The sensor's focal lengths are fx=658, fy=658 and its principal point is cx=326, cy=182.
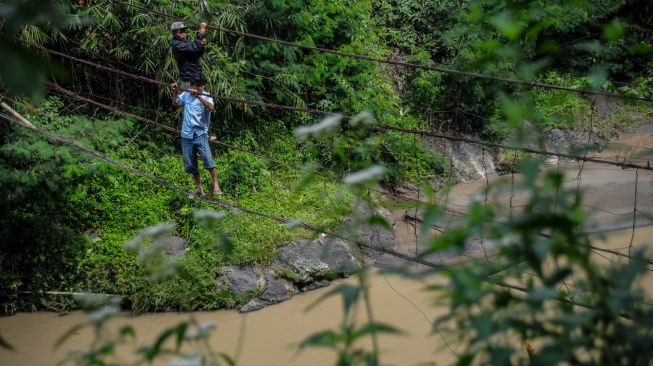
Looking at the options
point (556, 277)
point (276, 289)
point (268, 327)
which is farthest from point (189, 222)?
point (556, 277)

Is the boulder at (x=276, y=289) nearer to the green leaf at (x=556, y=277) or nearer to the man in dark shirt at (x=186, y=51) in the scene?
the man in dark shirt at (x=186, y=51)

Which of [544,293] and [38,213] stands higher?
[544,293]

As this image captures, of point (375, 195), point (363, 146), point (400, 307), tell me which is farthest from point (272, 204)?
point (363, 146)

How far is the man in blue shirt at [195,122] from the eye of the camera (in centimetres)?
425

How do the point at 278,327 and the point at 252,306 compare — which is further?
the point at 252,306

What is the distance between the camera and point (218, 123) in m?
6.00

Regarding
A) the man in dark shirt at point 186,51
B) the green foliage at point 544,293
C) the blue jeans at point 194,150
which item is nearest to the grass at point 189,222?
the blue jeans at point 194,150

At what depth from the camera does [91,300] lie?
50.1 inches

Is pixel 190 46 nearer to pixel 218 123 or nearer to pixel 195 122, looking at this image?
pixel 195 122

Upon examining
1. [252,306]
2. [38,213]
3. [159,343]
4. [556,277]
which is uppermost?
[556,277]

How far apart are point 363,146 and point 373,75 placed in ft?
16.8

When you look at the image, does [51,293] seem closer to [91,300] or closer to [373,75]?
[91,300]

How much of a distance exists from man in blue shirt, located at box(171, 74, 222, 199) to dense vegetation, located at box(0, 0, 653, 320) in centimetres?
58

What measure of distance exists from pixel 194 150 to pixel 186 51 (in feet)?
2.29
